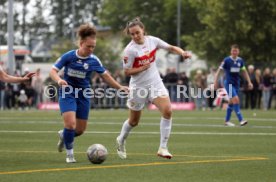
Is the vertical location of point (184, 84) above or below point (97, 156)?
above

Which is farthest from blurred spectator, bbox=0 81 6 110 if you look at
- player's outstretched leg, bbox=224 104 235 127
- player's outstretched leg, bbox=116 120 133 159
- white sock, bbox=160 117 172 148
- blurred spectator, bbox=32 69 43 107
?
white sock, bbox=160 117 172 148

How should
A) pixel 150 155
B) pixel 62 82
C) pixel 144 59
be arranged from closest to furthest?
pixel 62 82 < pixel 144 59 < pixel 150 155

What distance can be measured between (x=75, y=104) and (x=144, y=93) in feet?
5.00

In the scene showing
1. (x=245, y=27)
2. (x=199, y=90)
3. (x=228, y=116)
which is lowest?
(x=228, y=116)

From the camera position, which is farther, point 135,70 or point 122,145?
point 122,145

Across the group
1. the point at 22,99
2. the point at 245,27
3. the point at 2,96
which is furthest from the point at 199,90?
the point at 245,27

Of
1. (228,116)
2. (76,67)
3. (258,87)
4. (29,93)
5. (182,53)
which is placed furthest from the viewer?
(29,93)

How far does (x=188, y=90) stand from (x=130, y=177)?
2977 cm

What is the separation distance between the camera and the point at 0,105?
43.7 m

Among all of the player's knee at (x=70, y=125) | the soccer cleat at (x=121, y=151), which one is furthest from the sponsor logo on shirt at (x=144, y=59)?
the player's knee at (x=70, y=125)

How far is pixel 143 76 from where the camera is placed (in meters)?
15.2

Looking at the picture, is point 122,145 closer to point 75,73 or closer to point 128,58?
point 128,58

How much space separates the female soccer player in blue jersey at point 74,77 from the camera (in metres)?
14.1

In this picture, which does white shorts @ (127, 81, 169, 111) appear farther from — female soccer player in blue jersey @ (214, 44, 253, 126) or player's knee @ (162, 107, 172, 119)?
female soccer player in blue jersey @ (214, 44, 253, 126)
